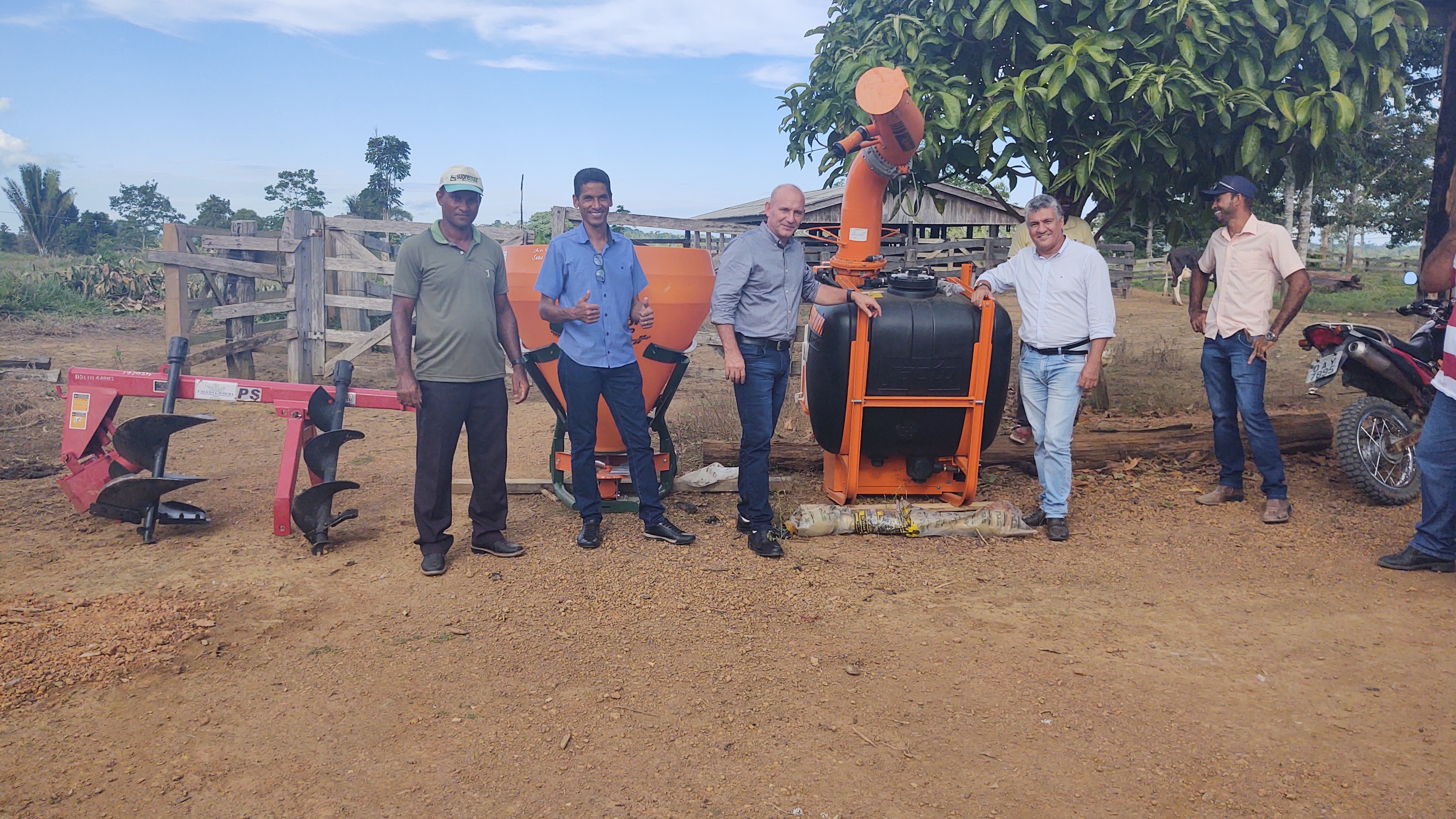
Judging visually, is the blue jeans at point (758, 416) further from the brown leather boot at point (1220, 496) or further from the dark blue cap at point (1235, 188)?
the brown leather boot at point (1220, 496)

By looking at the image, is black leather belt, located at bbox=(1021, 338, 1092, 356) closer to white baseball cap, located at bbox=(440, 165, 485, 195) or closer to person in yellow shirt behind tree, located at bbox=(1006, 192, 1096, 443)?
person in yellow shirt behind tree, located at bbox=(1006, 192, 1096, 443)

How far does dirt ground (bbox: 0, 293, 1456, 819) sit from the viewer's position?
108 inches

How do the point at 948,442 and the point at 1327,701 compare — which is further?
the point at 948,442

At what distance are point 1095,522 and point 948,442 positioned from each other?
1.06 meters

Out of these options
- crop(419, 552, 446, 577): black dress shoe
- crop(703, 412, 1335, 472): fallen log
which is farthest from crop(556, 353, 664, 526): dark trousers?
crop(703, 412, 1335, 472): fallen log

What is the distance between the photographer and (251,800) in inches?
105

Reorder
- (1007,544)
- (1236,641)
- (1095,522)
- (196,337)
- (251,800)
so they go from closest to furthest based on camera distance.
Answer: (251,800)
(1236,641)
(1007,544)
(1095,522)
(196,337)

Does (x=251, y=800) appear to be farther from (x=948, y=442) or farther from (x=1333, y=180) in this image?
(x=1333, y=180)

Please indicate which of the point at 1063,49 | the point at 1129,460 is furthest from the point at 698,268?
the point at 1129,460

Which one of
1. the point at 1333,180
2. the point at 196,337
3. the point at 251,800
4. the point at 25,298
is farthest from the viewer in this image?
the point at 1333,180

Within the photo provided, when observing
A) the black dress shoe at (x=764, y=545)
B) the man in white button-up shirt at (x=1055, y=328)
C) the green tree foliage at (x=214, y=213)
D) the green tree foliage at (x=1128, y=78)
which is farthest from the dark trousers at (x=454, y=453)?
the green tree foliage at (x=214, y=213)

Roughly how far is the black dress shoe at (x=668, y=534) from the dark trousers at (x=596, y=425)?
0.03 meters

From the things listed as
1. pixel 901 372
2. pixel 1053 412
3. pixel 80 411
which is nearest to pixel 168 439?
pixel 80 411

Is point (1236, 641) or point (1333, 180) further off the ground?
point (1333, 180)
